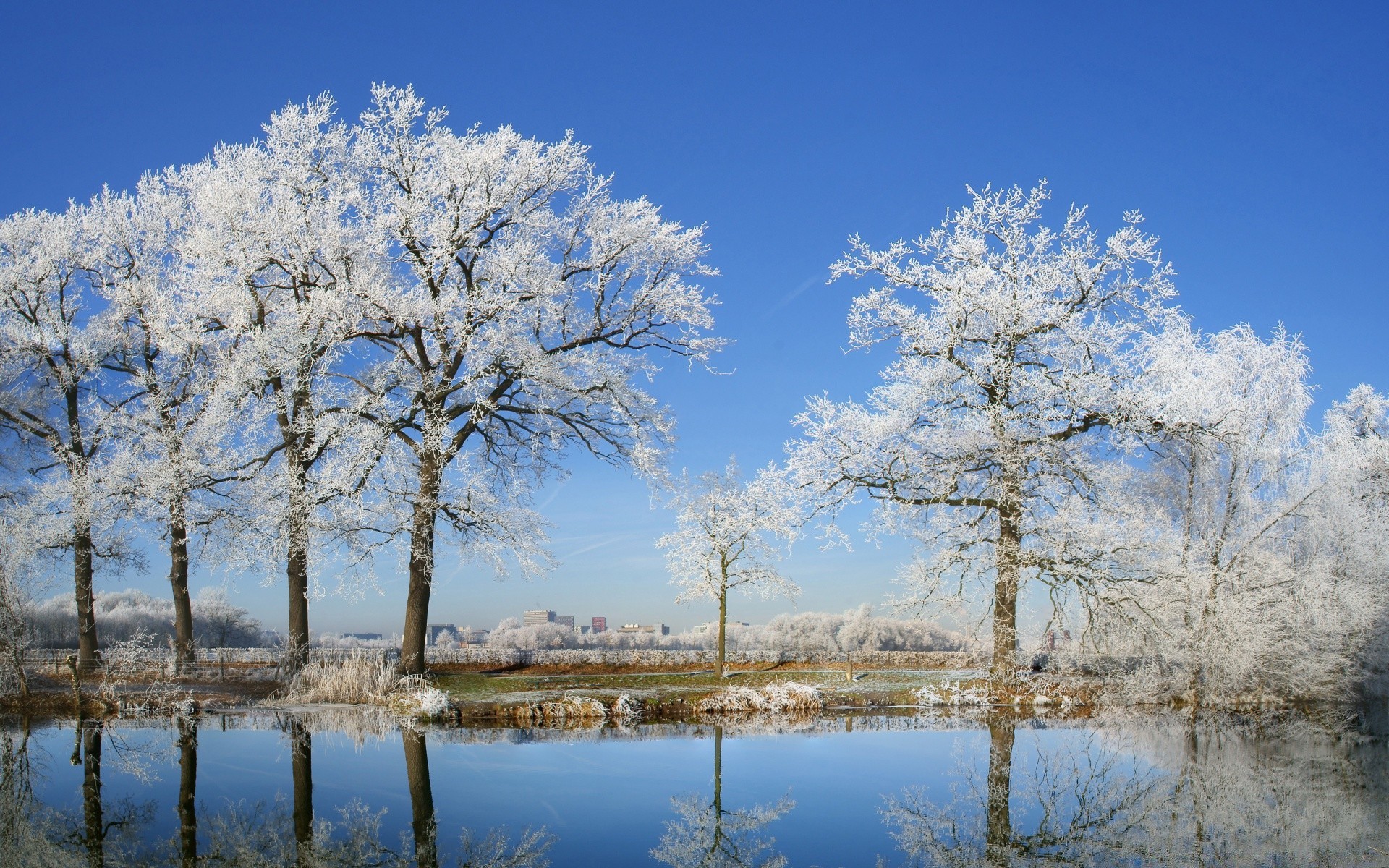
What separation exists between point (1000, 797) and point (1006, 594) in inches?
426

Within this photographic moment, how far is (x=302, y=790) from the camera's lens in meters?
10.9

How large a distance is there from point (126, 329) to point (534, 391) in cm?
1261

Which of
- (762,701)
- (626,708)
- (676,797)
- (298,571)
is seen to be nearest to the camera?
(676,797)

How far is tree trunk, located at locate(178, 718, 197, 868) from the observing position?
8156 mm

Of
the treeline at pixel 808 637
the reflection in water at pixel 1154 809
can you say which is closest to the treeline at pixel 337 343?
the reflection in water at pixel 1154 809

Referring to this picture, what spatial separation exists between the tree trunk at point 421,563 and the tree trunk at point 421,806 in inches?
304

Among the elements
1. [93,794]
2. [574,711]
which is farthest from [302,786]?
[574,711]

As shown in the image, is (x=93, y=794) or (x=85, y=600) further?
(x=85, y=600)

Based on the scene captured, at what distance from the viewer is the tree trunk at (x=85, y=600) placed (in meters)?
26.4

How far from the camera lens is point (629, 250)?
24.0 m

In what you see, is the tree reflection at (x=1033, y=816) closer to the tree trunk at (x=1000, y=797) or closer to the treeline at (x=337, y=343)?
the tree trunk at (x=1000, y=797)

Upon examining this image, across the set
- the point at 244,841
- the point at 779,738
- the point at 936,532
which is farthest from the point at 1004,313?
the point at 244,841

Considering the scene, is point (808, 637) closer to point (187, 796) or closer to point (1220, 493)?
point (1220, 493)

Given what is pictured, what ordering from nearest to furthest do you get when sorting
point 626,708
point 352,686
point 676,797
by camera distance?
point 676,797, point 626,708, point 352,686
